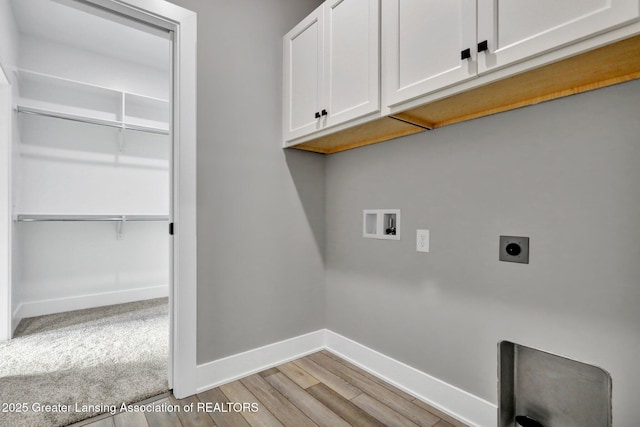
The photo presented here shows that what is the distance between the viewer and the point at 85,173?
327 centimetres

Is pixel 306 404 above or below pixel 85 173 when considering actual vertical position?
below

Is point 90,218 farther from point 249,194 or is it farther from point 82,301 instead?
point 249,194

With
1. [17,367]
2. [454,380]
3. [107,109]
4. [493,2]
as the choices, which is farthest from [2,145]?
Answer: [454,380]

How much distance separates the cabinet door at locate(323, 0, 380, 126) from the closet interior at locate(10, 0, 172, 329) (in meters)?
2.02

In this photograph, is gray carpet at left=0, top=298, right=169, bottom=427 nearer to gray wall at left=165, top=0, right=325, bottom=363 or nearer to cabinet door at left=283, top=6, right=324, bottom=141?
gray wall at left=165, top=0, right=325, bottom=363

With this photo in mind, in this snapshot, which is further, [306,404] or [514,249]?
[306,404]

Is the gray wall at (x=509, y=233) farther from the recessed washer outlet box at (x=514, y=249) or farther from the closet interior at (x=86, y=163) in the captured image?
the closet interior at (x=86, y=163)

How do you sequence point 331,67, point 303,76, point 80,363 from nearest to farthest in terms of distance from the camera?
point 331,67 < point 303,76 < point 80,363

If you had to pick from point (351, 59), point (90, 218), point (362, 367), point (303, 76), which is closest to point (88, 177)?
point (90, 218)

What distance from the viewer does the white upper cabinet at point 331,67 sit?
1.51 metres

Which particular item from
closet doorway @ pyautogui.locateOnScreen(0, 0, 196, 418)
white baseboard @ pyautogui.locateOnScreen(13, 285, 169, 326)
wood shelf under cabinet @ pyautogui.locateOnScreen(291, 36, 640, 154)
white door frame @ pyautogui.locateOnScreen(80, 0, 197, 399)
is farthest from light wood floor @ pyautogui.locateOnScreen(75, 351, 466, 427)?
white baseboard @ pyautogui.locateOnScreen(13, 285, 169, 326)

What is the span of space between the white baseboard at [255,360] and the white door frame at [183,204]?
9 centimetres

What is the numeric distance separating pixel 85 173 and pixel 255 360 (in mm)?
2780

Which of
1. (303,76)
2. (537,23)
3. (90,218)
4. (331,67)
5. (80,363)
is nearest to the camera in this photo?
(537,23)
